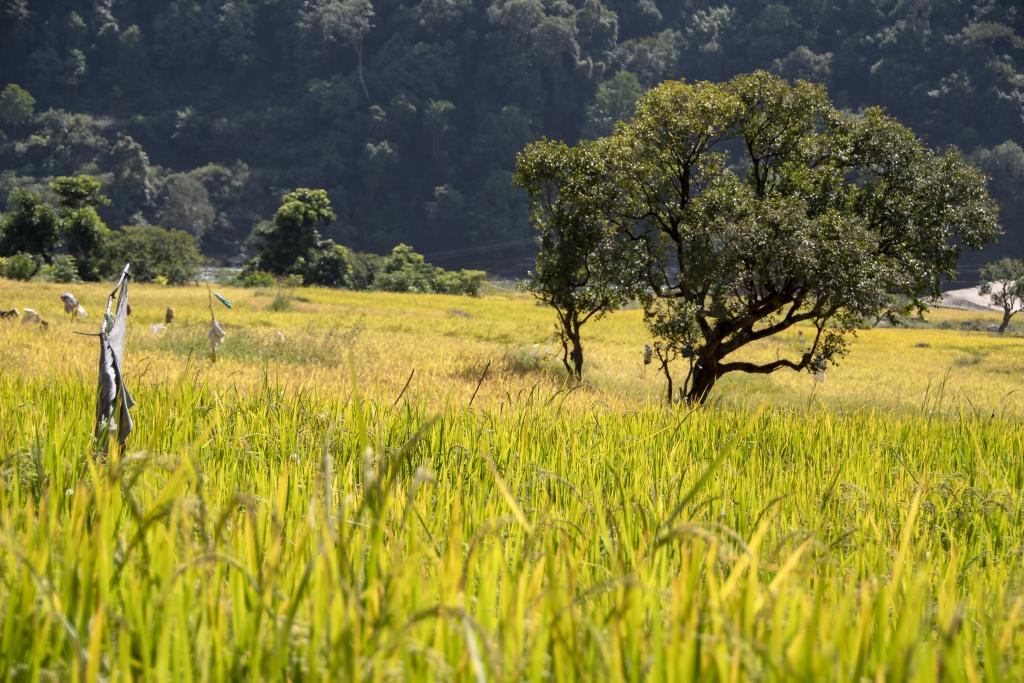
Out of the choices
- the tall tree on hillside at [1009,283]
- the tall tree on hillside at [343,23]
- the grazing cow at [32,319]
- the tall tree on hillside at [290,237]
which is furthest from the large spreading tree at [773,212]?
the tall tree on hillside at [343,23]

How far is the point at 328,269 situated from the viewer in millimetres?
70188

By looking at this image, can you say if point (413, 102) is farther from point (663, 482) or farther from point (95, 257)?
point (663, 482)

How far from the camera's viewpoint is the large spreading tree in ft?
46.0

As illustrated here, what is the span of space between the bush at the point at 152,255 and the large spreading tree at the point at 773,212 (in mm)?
50568

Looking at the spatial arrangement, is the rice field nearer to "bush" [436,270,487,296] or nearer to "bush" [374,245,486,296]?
"bush" [436,270,487,296]

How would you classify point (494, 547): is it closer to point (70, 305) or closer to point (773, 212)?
point (773, 212)

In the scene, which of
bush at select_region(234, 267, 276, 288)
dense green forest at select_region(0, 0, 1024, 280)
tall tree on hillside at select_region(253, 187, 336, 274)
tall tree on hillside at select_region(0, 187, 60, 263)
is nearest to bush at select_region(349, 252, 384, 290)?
tall tree on hillside at select_region(253, 187, 336, 274)

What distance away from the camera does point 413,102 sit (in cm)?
14462

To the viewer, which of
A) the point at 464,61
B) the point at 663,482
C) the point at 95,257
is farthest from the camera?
the point at 464,61

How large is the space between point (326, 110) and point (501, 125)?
31.6 metres

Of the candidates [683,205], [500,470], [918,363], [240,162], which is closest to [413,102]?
[240,162]

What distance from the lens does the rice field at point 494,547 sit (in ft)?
4.76

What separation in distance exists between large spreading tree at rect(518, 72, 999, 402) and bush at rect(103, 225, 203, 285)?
1991 inches

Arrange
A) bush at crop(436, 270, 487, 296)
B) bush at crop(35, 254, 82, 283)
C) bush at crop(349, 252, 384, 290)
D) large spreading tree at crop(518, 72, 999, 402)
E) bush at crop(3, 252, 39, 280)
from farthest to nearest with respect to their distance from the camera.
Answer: bush at crop(349, 252, 384, 290), bush at crop(436, 270, 487, 296), bush at crop(35, 254, 82, 283), bush at crop(3, 252, 39, 280), large spreading tree at crop(518, 72, 999, 402)
